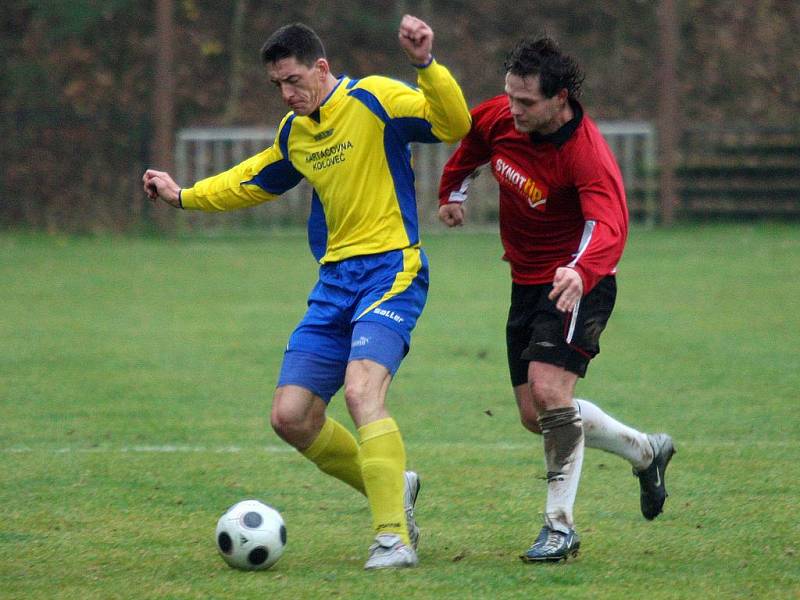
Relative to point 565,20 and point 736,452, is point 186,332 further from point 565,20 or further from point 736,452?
point 565,20

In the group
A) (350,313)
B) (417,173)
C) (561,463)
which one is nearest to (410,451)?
(350,313)

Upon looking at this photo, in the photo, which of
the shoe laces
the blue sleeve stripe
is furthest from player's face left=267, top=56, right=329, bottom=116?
the shoe laces

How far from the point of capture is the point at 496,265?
55.4 feet

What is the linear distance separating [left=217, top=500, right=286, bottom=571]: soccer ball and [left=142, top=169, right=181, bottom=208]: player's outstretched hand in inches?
57.0

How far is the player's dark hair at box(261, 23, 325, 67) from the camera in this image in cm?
506

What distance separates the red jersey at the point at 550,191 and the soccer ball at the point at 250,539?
1.36m

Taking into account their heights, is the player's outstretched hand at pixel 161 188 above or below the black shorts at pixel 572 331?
above

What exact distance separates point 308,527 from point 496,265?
11620 mm

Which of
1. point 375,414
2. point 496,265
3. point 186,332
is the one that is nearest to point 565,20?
point 496,265

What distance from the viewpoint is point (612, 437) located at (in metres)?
5.37

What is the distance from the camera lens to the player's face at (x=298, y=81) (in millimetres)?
5102

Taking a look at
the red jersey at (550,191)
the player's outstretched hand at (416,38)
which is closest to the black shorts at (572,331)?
the red jersey at (550,191)

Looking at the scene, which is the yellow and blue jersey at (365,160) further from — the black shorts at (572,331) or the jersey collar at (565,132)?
the black shorts at (572,331)

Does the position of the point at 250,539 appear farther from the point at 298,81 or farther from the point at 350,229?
the point at 298,81
